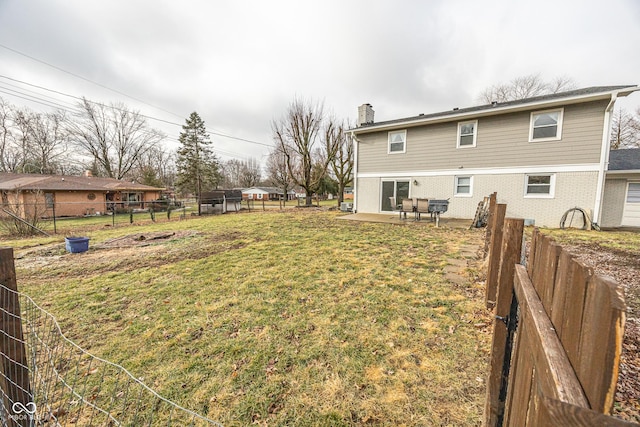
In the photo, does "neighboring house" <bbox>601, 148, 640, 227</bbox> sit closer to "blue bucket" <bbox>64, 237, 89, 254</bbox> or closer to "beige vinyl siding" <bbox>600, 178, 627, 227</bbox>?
"beige vinyl siding" <bbox>600, 178, 627, 227</bbox>

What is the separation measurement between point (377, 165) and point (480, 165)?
492 centimetres

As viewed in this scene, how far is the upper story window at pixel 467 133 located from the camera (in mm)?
Answer: 11406

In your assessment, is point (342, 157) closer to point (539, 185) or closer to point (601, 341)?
point (539, 185)

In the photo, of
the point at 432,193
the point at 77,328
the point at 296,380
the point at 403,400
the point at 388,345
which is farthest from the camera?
the point at 432,193

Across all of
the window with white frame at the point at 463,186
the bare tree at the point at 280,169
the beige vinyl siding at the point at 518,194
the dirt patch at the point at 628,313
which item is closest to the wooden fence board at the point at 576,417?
the dirt patch at the point at 628,313

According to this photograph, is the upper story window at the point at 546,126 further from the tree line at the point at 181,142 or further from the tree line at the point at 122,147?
the tree line at the point at 122,147

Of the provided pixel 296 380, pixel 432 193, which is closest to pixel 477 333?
pixel 296 380

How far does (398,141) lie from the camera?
13438mm

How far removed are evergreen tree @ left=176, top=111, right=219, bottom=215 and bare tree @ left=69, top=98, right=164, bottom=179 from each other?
22.0ft

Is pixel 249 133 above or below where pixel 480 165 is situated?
above

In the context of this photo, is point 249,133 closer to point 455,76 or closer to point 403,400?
point 455,76

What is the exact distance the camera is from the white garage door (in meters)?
9.92

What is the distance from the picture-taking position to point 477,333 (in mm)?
2896

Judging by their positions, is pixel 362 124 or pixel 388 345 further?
pixel 362 124
